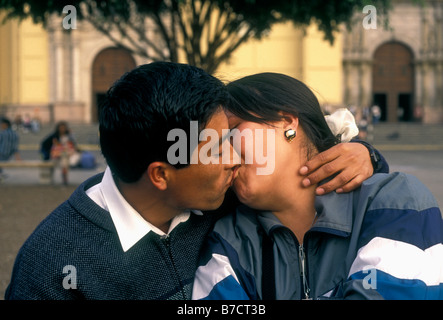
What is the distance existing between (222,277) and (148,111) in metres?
0.58

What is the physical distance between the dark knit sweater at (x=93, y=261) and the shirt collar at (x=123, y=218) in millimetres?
24

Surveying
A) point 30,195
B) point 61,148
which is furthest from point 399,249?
point 61,148

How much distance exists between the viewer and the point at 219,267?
1.85 m

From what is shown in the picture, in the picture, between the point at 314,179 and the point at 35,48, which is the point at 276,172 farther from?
the point at 35,48

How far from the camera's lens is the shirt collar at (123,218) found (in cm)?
183

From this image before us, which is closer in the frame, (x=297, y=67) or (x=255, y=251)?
(x=255, y=251)

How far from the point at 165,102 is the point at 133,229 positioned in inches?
17.3

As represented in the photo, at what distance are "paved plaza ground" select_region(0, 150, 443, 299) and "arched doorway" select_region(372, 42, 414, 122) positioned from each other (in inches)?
570

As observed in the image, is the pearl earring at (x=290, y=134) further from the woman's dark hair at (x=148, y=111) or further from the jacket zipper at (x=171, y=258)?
the jacket zipper at (x=171, y=258)

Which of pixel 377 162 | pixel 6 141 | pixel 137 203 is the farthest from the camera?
pixel 6 141

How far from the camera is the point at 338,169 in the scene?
1999mm

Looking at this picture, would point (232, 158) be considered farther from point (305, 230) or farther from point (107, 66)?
point (107, 66)
